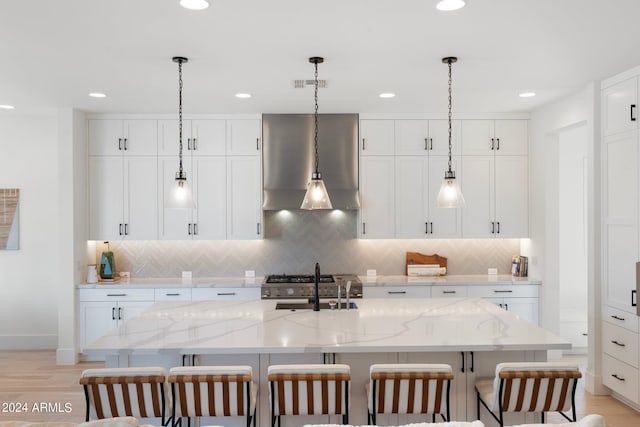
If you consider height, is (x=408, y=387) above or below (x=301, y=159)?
below

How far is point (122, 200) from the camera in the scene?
5.89 metres

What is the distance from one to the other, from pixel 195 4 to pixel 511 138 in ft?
13.9

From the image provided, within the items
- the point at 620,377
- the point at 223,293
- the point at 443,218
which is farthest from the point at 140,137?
the point at 620,377

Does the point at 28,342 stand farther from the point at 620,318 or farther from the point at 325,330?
the point at 620,318

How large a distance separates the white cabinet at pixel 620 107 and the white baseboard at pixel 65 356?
18.1 ft

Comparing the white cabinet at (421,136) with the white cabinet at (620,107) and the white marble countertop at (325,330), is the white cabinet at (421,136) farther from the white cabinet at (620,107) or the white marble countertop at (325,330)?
the white marble countertop at (325,330)

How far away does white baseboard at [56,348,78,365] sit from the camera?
5.57 meters

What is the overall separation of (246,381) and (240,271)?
142 inches

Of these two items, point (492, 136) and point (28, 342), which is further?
point (28, 342)

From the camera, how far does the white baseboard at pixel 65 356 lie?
18.3ft

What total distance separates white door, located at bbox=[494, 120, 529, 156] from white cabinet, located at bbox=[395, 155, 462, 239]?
1.70 ft

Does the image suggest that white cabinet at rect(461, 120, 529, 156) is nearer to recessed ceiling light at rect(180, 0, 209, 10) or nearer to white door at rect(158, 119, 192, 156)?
white door at rect(158, 119, 192, 156)

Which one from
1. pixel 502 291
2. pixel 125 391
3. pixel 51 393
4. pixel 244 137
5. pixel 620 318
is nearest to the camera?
pixel 125 391

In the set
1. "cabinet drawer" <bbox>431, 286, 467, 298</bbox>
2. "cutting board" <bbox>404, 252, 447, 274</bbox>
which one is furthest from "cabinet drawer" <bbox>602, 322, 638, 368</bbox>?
"cutting board" <bbox>404, 252, 447, 274</bbox>
